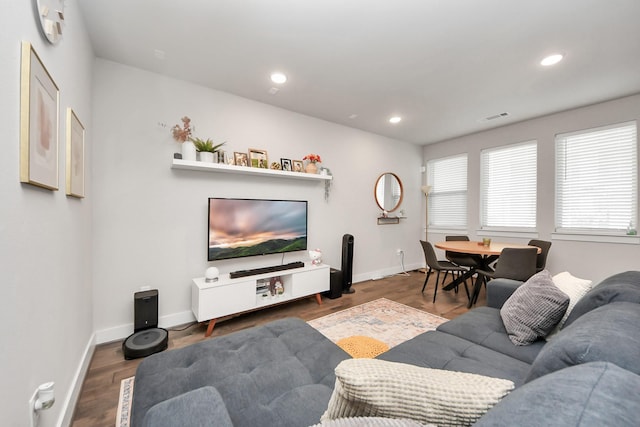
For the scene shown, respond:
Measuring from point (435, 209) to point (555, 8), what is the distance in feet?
12.6

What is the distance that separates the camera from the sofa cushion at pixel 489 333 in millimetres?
1387

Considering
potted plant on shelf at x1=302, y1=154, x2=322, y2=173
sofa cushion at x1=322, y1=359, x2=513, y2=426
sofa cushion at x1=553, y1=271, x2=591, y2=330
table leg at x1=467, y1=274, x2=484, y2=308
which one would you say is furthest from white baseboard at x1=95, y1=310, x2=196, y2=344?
table leg at x1=467, y1=274, x2=484, y2=308

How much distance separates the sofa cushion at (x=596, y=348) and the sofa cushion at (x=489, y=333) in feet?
2.23

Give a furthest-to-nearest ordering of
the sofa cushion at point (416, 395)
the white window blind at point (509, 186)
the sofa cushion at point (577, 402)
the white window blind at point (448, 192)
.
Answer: the white window blind at point (448, 192)
the white window blind at point (509, 186)
the sofa cushion at point (416, 395)
the sofa cushion at point (577, 402)

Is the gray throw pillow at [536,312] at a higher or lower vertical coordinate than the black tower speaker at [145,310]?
higher

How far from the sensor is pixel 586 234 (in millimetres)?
3416

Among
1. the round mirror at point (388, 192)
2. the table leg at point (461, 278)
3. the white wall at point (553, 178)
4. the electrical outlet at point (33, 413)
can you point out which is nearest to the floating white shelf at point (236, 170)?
the round mirror at point (388, 192)

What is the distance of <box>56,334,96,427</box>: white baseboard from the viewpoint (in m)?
1.38

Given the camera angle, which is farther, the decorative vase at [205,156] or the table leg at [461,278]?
the table leg at [461,278]

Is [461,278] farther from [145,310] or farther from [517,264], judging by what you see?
[145,310]

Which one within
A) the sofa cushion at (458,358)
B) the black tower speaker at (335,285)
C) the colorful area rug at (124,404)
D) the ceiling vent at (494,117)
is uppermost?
the ceiling vent at (494,117)

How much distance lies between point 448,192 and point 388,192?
50.2 inches

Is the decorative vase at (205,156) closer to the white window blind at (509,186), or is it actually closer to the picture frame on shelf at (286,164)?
the picture frame on shelf at (286,164)

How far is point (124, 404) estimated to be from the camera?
5.21 feet
